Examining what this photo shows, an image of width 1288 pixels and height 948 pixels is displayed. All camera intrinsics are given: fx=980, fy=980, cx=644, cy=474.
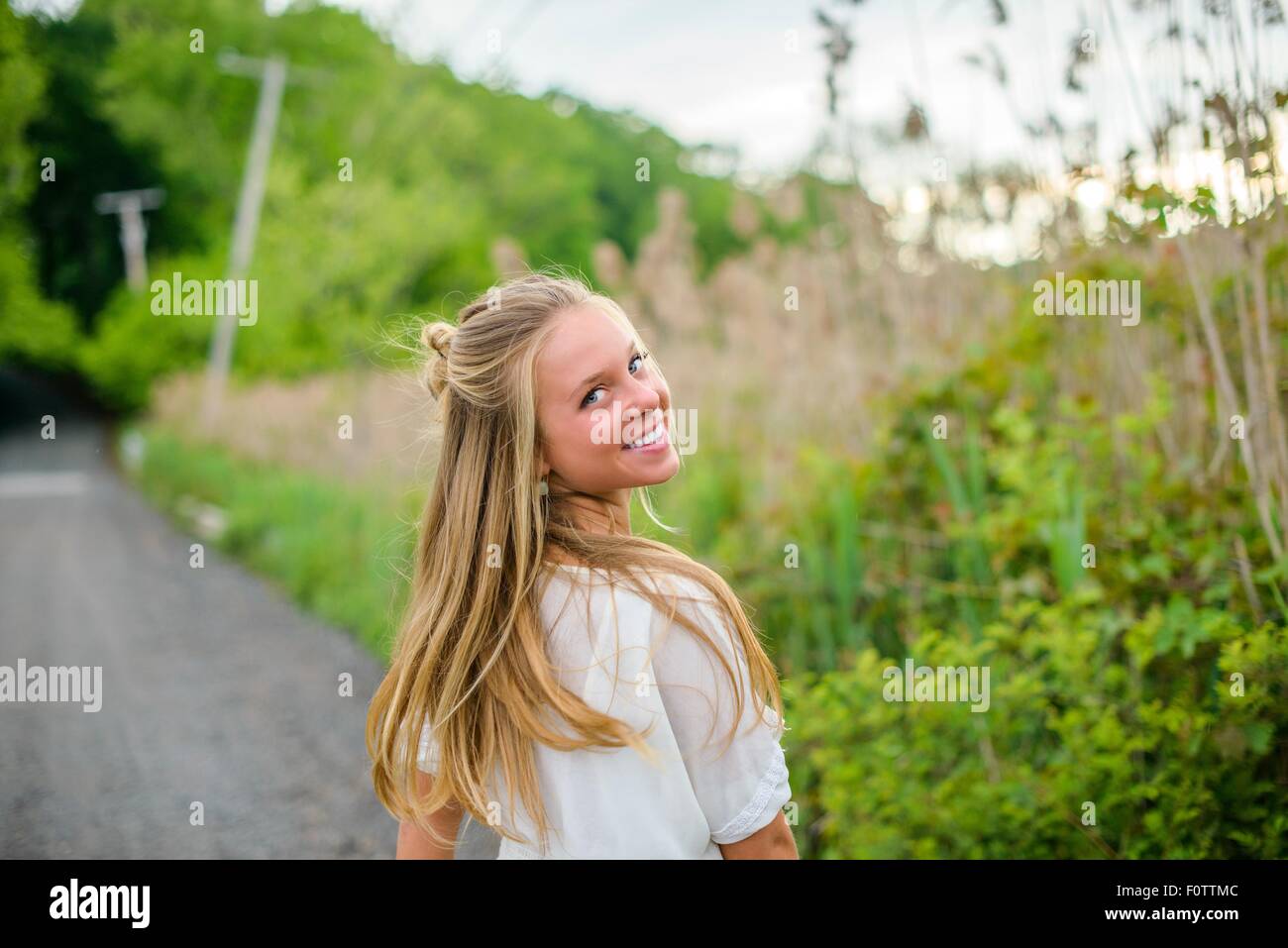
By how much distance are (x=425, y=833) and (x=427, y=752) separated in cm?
14

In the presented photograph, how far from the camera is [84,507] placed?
11.5 meters

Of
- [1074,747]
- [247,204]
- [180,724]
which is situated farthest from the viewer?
[247,204]

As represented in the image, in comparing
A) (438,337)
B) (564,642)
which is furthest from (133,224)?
(564,642)

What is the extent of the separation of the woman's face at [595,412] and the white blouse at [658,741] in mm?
171

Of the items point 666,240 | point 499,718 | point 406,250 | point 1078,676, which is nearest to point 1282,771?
point 1078,676

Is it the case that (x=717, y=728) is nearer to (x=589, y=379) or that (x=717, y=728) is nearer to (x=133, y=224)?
(x=589, y=379)

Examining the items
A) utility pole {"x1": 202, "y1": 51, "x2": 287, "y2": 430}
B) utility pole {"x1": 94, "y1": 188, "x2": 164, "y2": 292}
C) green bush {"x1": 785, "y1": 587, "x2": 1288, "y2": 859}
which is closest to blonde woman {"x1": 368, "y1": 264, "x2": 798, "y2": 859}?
green bush {"x1": 785, "y1": 587, "x2": 1288, "y2": 859}

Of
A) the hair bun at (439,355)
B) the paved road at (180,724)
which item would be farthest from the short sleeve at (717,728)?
the paved road at (180,724)

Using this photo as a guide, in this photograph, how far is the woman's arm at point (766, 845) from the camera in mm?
1329

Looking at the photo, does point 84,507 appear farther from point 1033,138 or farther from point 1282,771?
point 1282,771

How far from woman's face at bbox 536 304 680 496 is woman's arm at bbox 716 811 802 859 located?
0.50 metres

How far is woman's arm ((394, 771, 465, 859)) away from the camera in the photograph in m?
1.50

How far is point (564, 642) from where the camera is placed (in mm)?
1346

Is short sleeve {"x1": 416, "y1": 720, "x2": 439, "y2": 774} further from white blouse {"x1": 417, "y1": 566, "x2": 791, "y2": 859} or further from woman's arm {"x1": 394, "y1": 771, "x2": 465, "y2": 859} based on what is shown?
white blouse {"x1": 417, "y1": 566, "x2": 791, "y2": 859}
